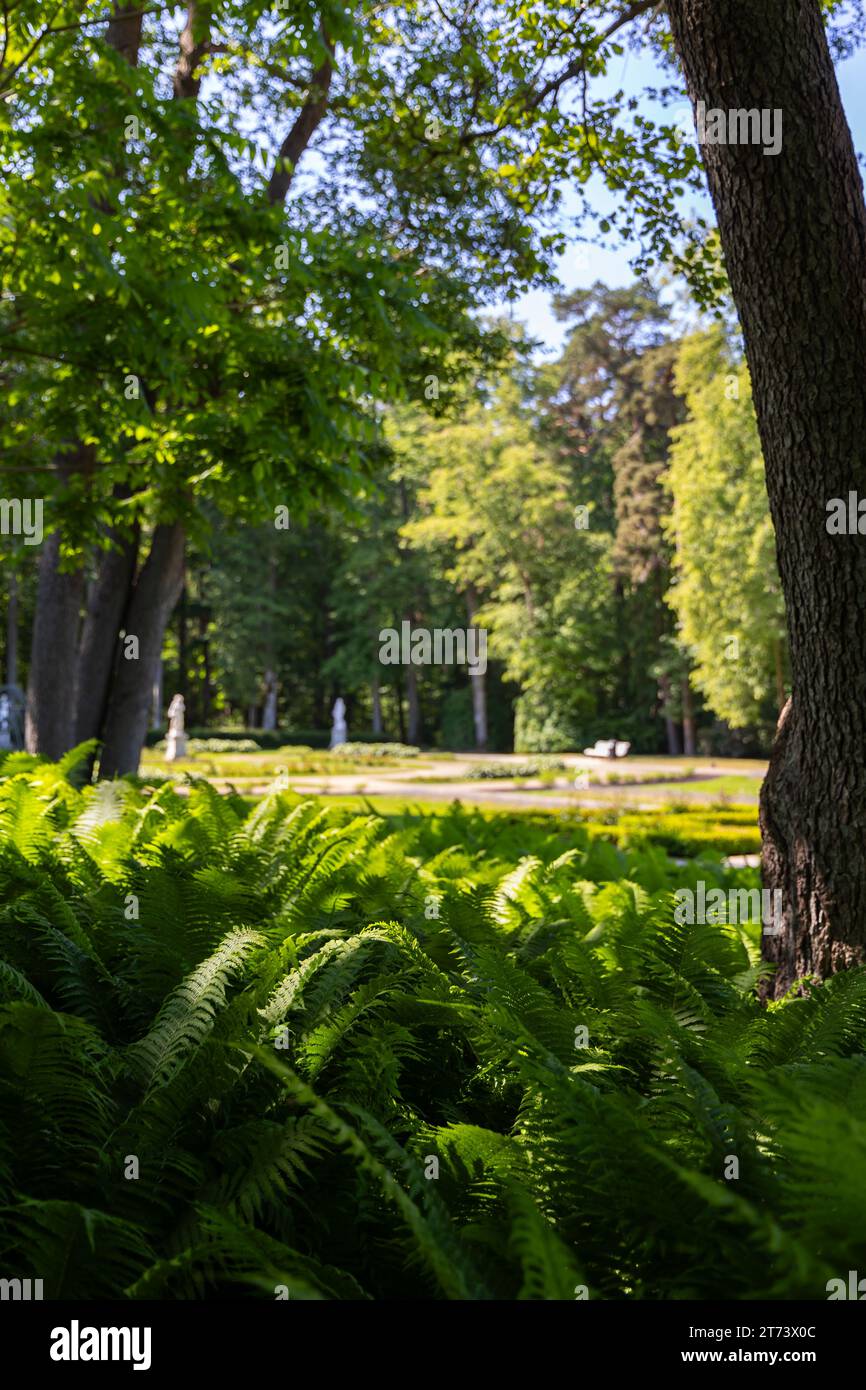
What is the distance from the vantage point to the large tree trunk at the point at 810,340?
109 inches

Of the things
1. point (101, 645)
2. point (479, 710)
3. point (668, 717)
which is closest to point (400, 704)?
point (479, 710)

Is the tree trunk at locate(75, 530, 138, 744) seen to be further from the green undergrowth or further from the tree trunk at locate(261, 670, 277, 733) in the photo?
the tree trunk at locate(261, 670, 277, 733)

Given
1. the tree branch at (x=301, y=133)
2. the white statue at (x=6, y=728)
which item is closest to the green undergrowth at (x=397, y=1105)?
the tree branch at (x=301, y=133)

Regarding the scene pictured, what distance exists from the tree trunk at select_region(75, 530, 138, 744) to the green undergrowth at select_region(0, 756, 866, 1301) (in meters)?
6.72

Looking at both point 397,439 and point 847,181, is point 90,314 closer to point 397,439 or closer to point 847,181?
point 847,181

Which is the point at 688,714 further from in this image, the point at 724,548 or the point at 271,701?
the point at 271,701

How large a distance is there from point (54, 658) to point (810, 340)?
803 centimetres

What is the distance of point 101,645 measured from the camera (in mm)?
9453

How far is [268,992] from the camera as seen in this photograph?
6.84ft

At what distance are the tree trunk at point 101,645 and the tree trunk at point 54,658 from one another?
0.09 metres

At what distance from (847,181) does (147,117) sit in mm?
4030

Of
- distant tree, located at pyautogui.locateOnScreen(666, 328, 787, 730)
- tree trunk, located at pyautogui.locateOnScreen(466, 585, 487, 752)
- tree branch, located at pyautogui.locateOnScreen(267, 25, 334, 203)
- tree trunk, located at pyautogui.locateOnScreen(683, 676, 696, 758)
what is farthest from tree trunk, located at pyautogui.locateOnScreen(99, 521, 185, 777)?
tree trunk, located at pyautogui.locateOnScreen(466, 585, 487, 752)

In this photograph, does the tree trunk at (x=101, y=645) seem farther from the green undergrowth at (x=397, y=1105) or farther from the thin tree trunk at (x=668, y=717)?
the thin tree trunk at (x=668, y=717)

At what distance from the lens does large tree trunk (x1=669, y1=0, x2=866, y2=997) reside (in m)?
2.77
